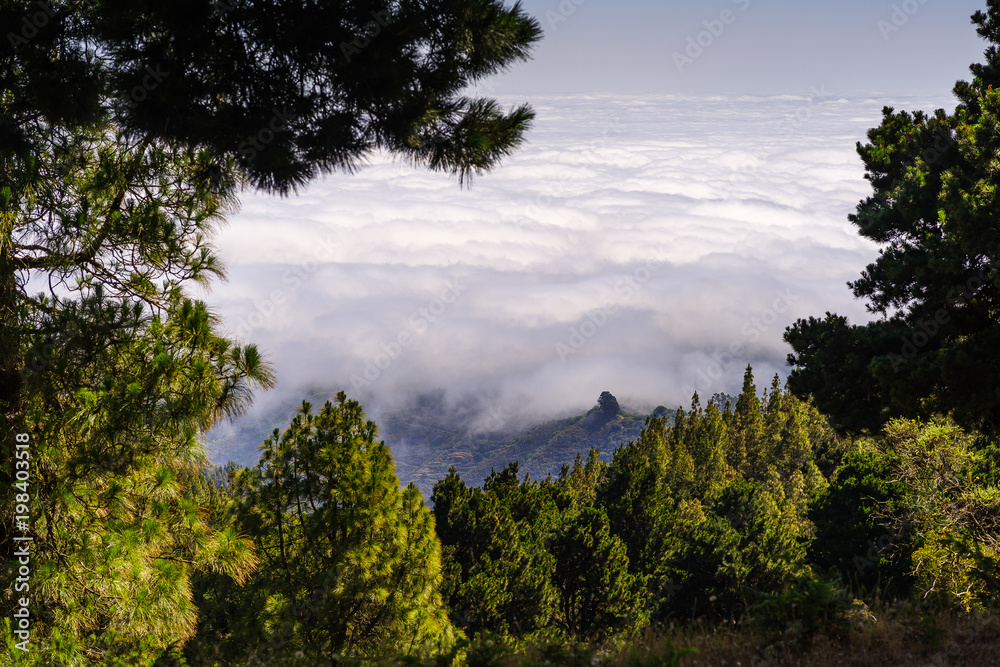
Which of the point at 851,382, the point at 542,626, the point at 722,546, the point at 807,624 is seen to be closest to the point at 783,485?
the point at 722,546

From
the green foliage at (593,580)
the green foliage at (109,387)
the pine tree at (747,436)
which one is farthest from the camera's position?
the pine tree at (747,436)

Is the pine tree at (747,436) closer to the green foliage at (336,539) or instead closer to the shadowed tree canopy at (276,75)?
the green foliage at (336,539)

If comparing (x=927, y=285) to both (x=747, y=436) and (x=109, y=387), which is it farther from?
(x=747, y=436)

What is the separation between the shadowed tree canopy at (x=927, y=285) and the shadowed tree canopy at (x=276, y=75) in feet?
27.2

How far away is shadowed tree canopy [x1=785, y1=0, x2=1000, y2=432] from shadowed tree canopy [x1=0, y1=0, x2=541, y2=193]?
8.29 meters

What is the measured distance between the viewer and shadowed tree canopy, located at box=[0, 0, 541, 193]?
6.91m

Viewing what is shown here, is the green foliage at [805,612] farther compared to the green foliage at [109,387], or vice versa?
the green foliage at [109,387]

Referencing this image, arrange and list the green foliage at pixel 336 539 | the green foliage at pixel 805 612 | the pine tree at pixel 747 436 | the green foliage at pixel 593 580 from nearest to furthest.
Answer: the green foliage at pixel 805 612, the green foliage at pixel 336 539, the green foliage at pixel 593 580, the pine tree at pixel 747 436

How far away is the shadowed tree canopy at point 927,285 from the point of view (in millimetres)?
11562

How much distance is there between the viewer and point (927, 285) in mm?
13688

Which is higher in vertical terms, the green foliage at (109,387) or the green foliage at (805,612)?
the green foliage at (109,387)

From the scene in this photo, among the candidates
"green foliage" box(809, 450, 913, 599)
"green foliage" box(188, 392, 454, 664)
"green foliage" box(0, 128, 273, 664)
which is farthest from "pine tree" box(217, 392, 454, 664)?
"green foliage" box(809, 450, 913, 599)

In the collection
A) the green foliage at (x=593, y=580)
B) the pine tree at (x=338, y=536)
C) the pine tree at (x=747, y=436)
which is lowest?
the green foliage at (x=593, y=580)

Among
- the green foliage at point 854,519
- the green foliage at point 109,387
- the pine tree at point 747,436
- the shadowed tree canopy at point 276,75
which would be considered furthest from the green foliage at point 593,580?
the pine tree at point 747,436
